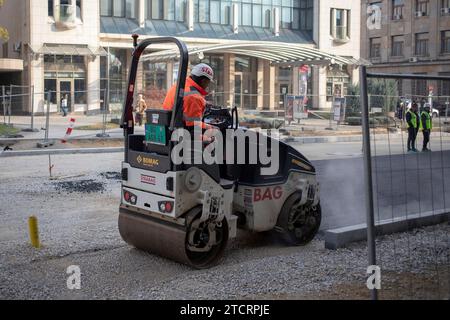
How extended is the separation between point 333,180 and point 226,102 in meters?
21.0

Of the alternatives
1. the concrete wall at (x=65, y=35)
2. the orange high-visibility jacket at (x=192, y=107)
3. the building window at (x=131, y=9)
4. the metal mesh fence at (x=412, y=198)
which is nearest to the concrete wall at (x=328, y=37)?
the building window at (x=131, y=9)

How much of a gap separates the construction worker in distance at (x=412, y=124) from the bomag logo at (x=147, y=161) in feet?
9.16

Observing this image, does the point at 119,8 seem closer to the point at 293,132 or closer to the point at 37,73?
the point at 37,73

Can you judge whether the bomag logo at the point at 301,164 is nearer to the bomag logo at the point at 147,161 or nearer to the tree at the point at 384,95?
the tree at the point at 384,95

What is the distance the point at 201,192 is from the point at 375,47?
68933mm

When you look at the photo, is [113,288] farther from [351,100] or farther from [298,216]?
[351,100]

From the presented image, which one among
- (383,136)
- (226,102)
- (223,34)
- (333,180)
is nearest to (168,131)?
(383,136)

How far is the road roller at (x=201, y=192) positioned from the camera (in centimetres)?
648

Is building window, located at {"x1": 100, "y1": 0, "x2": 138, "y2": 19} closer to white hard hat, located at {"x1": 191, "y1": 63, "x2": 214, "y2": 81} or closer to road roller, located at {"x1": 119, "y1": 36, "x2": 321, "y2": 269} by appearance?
road roller, located at {"x1": 119, "y1": 36, "x2": 321, "y2": 269}

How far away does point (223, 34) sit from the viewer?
51.1 metres

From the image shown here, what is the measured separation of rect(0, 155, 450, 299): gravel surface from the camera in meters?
5.84

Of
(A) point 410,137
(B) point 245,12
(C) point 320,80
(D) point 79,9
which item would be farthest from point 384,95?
(C) point 320,80

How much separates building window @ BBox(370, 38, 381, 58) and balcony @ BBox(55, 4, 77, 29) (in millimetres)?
38944
